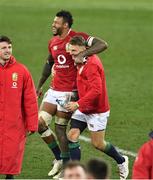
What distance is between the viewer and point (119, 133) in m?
18.6

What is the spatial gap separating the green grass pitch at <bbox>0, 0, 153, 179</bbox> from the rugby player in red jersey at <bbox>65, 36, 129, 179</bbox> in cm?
77

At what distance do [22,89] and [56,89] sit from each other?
2.07 metres

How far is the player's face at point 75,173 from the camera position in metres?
9.55

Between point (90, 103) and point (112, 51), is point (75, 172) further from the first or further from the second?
point (112, 51)

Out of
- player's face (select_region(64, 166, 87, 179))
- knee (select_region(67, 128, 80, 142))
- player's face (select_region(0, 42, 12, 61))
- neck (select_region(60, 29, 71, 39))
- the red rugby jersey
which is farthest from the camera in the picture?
neck (select_region(60, 29, 71, 39))

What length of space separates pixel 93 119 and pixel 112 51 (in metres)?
18.1

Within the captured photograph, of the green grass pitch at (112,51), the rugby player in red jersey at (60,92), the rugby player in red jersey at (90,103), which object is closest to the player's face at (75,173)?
the rugby player in red jersey at (90,103)

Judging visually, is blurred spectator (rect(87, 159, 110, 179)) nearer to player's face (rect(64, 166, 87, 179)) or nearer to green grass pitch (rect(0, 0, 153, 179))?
player's face (rect(64, 166, 87, 179))

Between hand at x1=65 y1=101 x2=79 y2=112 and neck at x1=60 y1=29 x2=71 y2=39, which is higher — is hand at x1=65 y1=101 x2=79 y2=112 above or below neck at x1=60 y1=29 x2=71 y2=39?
below

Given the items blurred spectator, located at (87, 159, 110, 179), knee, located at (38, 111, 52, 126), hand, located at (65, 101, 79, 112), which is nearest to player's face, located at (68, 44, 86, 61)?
hand, located at (65, 101, 79, 112)

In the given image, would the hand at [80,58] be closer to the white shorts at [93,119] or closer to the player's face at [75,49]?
the player's face at [75,49]

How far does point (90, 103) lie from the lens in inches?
561

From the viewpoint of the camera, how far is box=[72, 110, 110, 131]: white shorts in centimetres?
1461

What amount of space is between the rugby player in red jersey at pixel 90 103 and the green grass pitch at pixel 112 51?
30.4 inches
